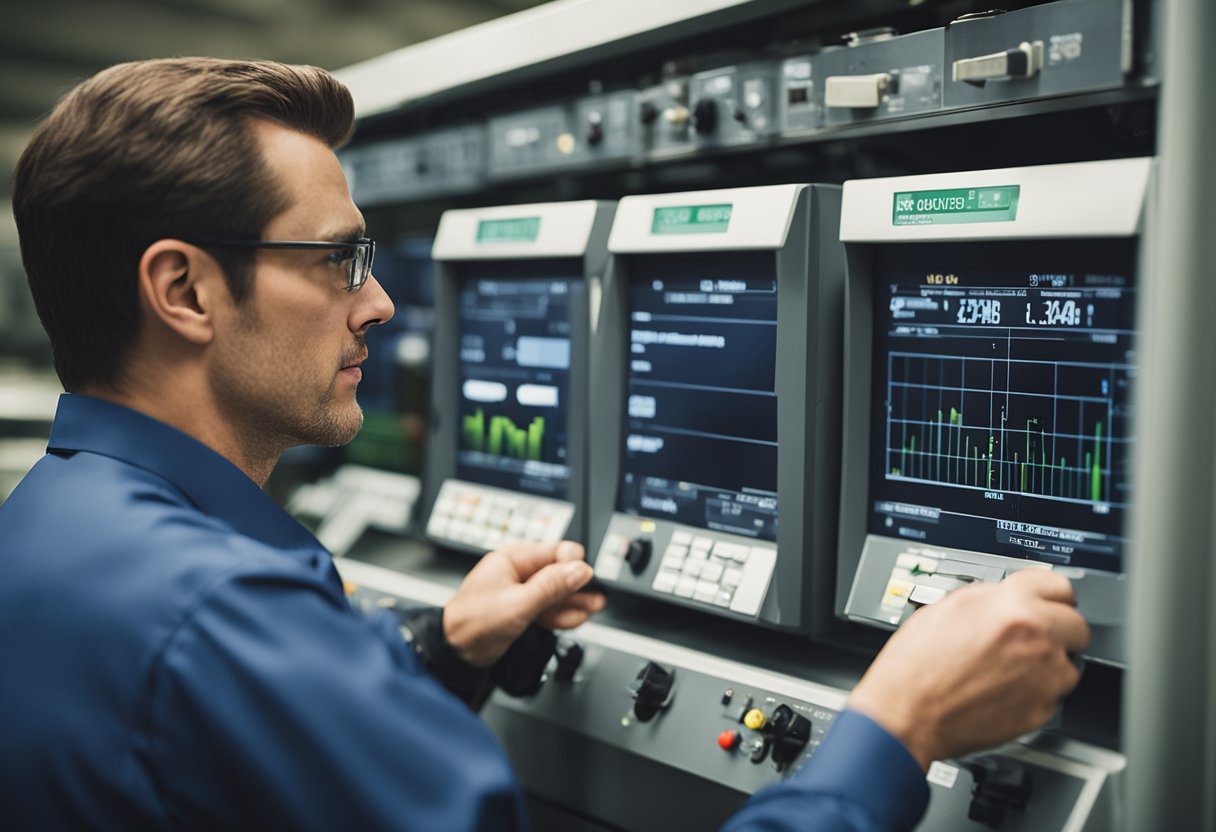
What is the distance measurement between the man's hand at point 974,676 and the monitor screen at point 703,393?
0.43 m

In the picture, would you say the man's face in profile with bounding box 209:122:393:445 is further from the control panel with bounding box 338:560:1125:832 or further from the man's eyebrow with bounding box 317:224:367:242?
the control panel with bounding box 338:560:1125:832

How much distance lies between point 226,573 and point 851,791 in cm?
54

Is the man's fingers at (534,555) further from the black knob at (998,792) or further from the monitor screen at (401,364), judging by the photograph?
the monitor screen at (401,364)

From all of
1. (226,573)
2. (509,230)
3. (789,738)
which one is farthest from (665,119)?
(226,573)

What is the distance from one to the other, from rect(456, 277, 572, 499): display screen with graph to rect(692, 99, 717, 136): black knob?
1.10ft

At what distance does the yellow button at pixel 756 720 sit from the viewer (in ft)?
4.09

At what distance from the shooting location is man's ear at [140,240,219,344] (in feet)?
3.43

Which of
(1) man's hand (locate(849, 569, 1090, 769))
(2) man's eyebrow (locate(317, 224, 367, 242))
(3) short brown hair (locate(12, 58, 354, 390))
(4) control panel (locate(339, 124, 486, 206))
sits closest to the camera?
(1) man's hand (locate(849, 569, 1090, 769))

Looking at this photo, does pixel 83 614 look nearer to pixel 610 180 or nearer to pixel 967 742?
pixel 967 742

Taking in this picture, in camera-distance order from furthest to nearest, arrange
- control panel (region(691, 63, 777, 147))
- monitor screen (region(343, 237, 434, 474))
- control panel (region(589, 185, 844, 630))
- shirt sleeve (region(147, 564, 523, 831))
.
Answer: monitor screen (region(343, 237, 434, 474)), control panel (region(691, 63, 777, 147)), control panel (region(589, 185, 844, 630)), shirt sleeve (region(147, 564, 523, 831))

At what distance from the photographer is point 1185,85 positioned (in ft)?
3.20

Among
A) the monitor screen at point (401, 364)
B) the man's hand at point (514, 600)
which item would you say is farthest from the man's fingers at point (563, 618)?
the monitor screen at point (401, 364)

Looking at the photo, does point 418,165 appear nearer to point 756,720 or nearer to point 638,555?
point 638,555

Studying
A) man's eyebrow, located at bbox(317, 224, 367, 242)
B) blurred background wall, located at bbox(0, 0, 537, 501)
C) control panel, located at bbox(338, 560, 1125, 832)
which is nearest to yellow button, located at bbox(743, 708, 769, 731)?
control panel, located at bbox(338, 560, 1125, 832)
